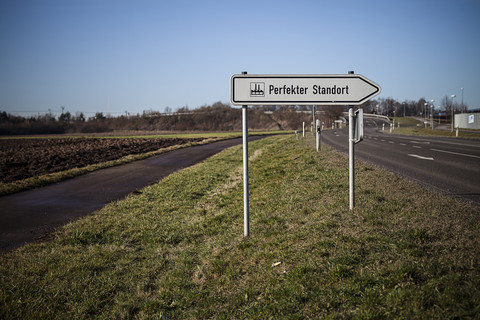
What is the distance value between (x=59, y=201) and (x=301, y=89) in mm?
8694

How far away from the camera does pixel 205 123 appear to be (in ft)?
368

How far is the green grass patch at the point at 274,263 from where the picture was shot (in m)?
3.24

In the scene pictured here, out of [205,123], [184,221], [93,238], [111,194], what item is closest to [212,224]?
[184,221]

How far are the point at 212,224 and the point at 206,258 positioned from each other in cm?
188

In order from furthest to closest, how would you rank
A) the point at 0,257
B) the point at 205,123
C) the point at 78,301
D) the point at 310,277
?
the point at 205,123 → the point at 0,257 → the point at 78,301 → the point at 310,277

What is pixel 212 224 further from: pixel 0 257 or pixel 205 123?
pixel 205 123

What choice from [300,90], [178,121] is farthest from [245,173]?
[178,121]

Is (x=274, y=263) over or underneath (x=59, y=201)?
over

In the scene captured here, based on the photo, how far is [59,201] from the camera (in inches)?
419

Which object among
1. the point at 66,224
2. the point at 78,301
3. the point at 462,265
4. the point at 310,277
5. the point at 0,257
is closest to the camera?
the point at 462,265

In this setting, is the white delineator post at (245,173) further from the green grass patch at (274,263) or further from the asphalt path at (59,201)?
the asphalt path at (59,201)

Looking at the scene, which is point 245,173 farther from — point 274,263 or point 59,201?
point 59,201

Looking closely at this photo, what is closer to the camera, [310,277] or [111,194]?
[310,277]

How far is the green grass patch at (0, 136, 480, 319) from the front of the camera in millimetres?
3236
